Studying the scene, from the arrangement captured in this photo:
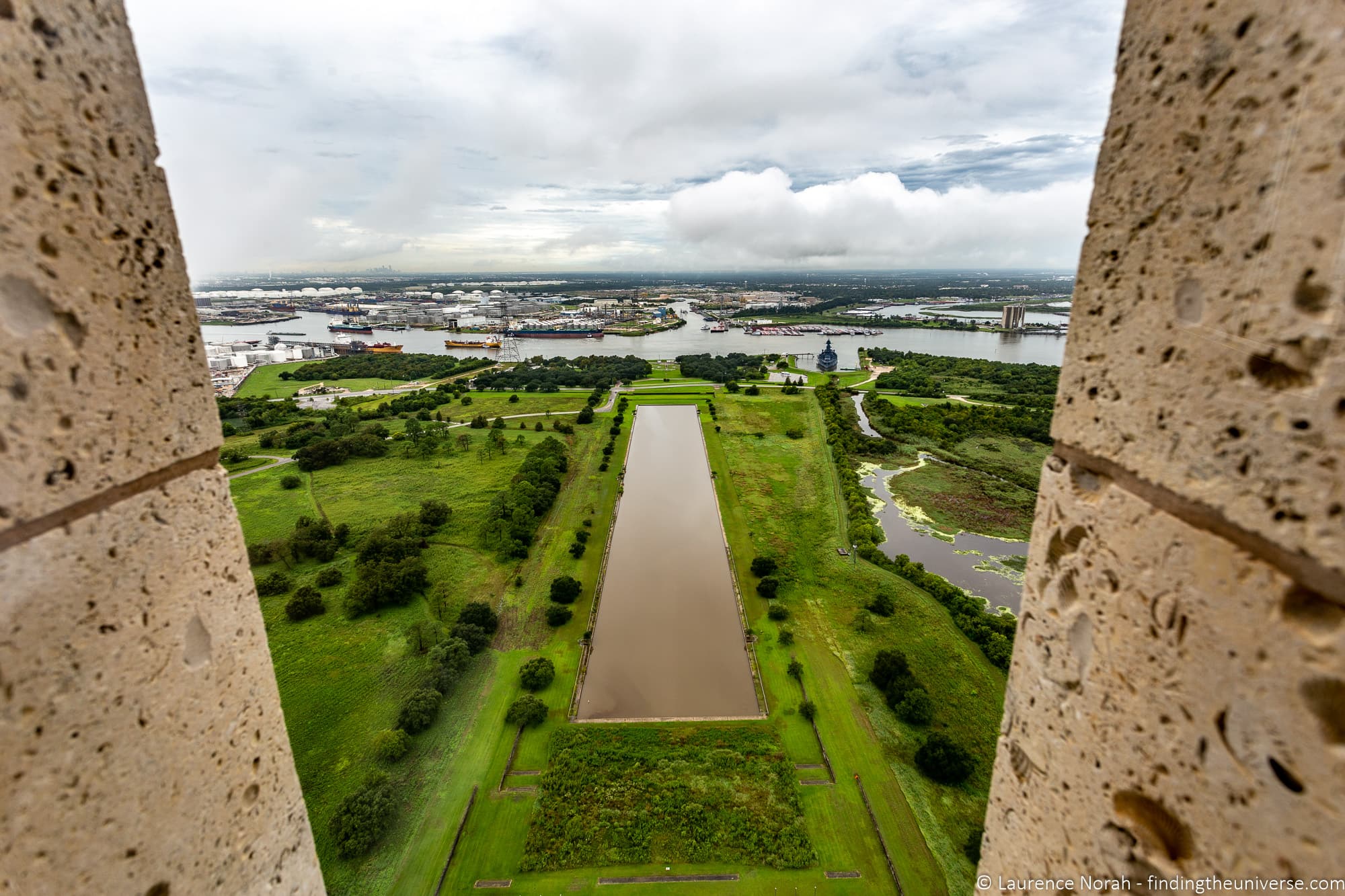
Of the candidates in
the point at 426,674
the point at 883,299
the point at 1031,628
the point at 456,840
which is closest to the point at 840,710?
the point at 456,840

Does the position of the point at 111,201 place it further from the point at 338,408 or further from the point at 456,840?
the point at 338,408

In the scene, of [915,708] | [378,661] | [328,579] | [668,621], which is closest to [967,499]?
[915,708]

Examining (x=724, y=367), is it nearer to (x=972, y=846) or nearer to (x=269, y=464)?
(x=269, y=464)

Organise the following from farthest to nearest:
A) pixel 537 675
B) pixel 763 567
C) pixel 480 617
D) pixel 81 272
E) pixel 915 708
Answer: pixel 763 567 < pixel 480 617 < pixel 537 675 < pixel 915 708 < pixel 81 272

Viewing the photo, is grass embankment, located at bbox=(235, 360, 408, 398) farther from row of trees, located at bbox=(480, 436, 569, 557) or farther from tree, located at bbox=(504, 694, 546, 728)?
tree, located at bbox=(504, 694, 546, 728)

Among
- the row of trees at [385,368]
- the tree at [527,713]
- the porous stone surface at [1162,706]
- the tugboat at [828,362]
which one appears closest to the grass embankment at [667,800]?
the tree at [527,713]

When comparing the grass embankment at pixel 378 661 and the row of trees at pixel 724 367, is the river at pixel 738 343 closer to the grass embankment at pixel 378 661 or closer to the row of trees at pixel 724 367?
the row of trees at pixel 724 367

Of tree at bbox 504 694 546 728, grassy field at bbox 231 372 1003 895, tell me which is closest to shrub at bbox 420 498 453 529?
grassy field at bbox 231 372 1003 895
